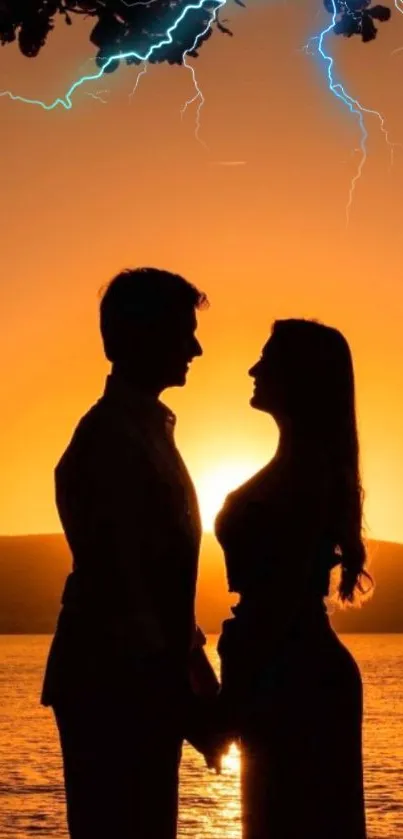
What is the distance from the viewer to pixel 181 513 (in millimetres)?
4836

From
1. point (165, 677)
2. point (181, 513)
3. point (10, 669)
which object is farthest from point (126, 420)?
point (10, 669)

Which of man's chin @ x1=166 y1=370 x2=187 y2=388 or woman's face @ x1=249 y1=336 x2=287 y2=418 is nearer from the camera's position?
man's chin @ x1=166 y1=370 x2=187 y2=388

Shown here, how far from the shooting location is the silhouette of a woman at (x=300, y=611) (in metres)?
5.52

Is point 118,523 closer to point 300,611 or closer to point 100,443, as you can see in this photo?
point 100,443

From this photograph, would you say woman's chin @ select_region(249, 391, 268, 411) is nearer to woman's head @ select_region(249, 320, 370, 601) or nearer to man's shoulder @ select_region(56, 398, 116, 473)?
woman's head @ select_region(249, 320, 370, 601)

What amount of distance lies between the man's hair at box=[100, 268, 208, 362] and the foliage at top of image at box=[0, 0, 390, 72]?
113 centimetres

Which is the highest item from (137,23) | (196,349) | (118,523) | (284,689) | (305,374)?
(137,23)

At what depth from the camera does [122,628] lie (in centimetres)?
467

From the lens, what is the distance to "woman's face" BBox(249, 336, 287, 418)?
5.82 meters

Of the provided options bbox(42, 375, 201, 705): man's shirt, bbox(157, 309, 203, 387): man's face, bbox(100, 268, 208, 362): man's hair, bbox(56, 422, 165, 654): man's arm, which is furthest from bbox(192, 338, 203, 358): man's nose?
bbox(56, 422, 165, 654): man's arm

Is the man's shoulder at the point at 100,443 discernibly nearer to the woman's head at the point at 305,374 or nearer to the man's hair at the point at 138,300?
Answer: the man's hair at the point at 138,300

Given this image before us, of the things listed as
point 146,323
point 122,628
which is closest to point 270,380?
point 146,323

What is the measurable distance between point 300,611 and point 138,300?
4.72 ft

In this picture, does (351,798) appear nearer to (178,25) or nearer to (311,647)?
(311,647)
